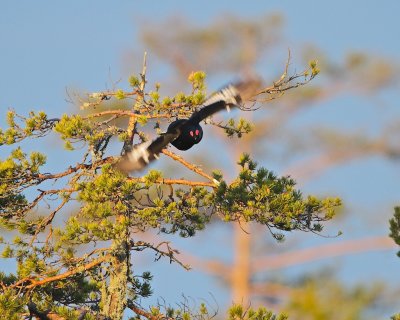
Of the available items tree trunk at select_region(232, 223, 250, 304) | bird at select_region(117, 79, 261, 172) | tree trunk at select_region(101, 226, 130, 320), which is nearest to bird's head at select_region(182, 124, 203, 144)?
bird at select_region(117, 79, 261, 172)

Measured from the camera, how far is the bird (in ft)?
32.7

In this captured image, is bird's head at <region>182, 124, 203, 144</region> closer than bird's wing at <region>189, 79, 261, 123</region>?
No

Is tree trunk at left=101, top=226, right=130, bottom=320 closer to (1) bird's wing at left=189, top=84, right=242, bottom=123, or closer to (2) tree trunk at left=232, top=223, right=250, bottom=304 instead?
(1) bird's wing at left=189, top=84, right=242, bottom=123

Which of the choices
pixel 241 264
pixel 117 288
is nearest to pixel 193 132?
pixel 117 288

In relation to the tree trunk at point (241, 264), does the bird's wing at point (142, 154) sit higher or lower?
lower

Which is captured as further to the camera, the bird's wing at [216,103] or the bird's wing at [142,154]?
the bird's wing at [216,103]

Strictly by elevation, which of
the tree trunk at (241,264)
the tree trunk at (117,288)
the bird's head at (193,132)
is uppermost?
the tree trunk at (241,264)

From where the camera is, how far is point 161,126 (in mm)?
10820

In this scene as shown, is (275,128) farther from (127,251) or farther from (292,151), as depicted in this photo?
(127,251)

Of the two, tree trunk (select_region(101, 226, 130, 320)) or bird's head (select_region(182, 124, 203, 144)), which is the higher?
bird's head (select_region(182, 124, 203, 144))

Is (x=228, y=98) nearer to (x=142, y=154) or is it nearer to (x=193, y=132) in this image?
(x=193, y=132)

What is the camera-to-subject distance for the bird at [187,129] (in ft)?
32.7

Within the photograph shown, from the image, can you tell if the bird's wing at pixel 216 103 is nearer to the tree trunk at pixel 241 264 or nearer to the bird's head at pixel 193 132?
the bird's head at pixel 193 132

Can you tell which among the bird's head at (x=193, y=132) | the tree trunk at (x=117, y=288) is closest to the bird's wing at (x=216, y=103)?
the bird's head at (x=193, y=132)
